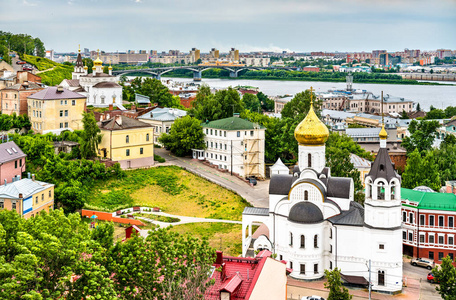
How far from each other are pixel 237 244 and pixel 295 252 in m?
3.84

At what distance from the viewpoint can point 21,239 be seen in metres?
12.8

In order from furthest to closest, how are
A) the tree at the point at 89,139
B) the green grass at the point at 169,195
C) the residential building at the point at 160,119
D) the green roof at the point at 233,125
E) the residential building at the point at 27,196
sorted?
1. the residential building at the point at 160,119
2. the green roof at the point at 233,125
3. the tree at the point at 89,139
4. the green grass at the point at 169,195
5. the residential building at the point at 27,196

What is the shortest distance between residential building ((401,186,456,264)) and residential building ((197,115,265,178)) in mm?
13698

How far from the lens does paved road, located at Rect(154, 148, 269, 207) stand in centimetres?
3212

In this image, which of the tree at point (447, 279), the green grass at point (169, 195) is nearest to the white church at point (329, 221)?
the tree at point (447, 279)

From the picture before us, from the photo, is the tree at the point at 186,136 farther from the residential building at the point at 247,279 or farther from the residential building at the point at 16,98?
the residential building at the point at 247,279

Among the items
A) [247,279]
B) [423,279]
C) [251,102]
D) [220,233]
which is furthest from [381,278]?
[251,102]

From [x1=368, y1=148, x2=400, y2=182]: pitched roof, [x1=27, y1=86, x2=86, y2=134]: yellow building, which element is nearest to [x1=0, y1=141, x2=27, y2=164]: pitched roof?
[x1=27, y1=86, x2=86, y2=134]: yellow building

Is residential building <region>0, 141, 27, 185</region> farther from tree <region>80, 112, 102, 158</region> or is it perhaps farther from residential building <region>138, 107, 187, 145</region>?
residential building <region>138, 107, 187, 145</region>

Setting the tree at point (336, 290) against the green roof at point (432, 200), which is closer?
the tree at point (336, 290)

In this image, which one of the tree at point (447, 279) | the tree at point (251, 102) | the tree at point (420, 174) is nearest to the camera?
the tree at point (447, 279)

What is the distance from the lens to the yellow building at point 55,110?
37.7 meters

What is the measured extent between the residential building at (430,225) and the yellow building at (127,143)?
54.9 feet

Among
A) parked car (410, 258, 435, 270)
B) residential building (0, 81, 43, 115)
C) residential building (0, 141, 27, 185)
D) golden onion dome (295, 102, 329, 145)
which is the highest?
residential building (0, 81, 43, 115)
